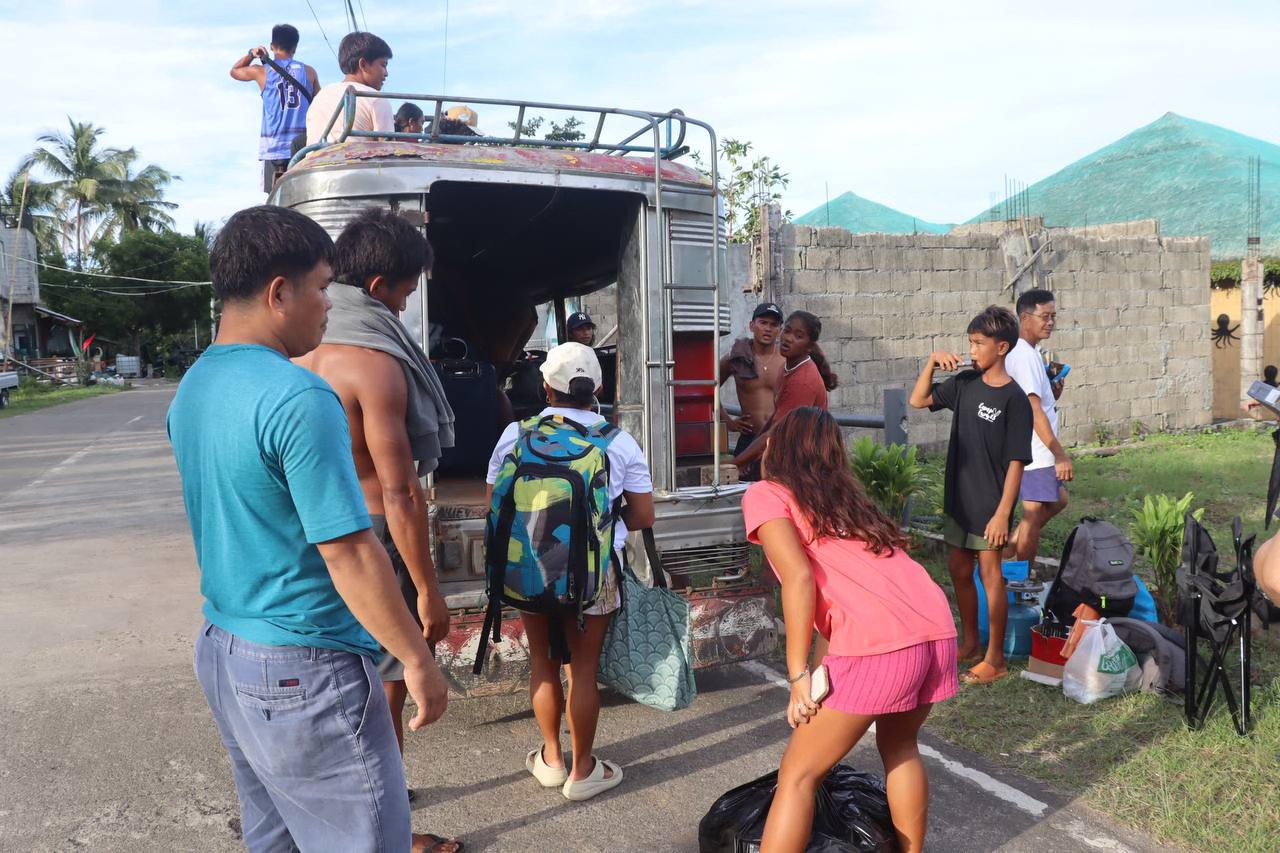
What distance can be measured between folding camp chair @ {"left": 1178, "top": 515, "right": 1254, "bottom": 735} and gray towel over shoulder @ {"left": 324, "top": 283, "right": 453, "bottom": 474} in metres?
3.06

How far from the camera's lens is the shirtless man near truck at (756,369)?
6.20m

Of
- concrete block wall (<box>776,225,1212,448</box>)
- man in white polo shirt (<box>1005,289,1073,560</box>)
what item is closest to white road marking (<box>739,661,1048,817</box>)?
man in white polo shirt (<box>1005,289,1073,560</box>)

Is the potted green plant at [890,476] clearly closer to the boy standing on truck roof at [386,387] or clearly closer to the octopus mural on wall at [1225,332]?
the boy standing on truck roof at [386,387]

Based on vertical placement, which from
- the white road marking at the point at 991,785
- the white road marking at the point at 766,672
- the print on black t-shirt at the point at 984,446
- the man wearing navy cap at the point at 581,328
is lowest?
the white road marking at the point at 766,672

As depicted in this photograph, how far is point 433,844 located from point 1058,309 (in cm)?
1087

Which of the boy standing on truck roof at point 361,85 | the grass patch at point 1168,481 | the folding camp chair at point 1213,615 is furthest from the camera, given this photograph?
the grass patch at point 1168,481

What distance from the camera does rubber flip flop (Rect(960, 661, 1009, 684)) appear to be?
478cm

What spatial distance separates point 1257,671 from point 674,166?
11.8 feet

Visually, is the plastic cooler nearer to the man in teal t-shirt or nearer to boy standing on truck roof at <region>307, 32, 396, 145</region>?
the man in teal t-shirt

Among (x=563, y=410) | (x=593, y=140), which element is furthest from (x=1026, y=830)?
(x=593, y=140)

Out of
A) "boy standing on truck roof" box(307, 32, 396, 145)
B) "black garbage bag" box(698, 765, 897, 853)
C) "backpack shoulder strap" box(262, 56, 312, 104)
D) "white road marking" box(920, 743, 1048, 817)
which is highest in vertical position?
"backpack shoulder strap" box(262, 56, 312, 104)

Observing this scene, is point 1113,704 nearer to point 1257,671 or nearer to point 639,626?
point 1257,671

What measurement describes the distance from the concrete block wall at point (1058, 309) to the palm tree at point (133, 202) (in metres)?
54.3

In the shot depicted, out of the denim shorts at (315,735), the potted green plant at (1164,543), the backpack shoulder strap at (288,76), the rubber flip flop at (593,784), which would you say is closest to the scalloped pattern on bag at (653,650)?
the rubber flip flop at (593,784)
